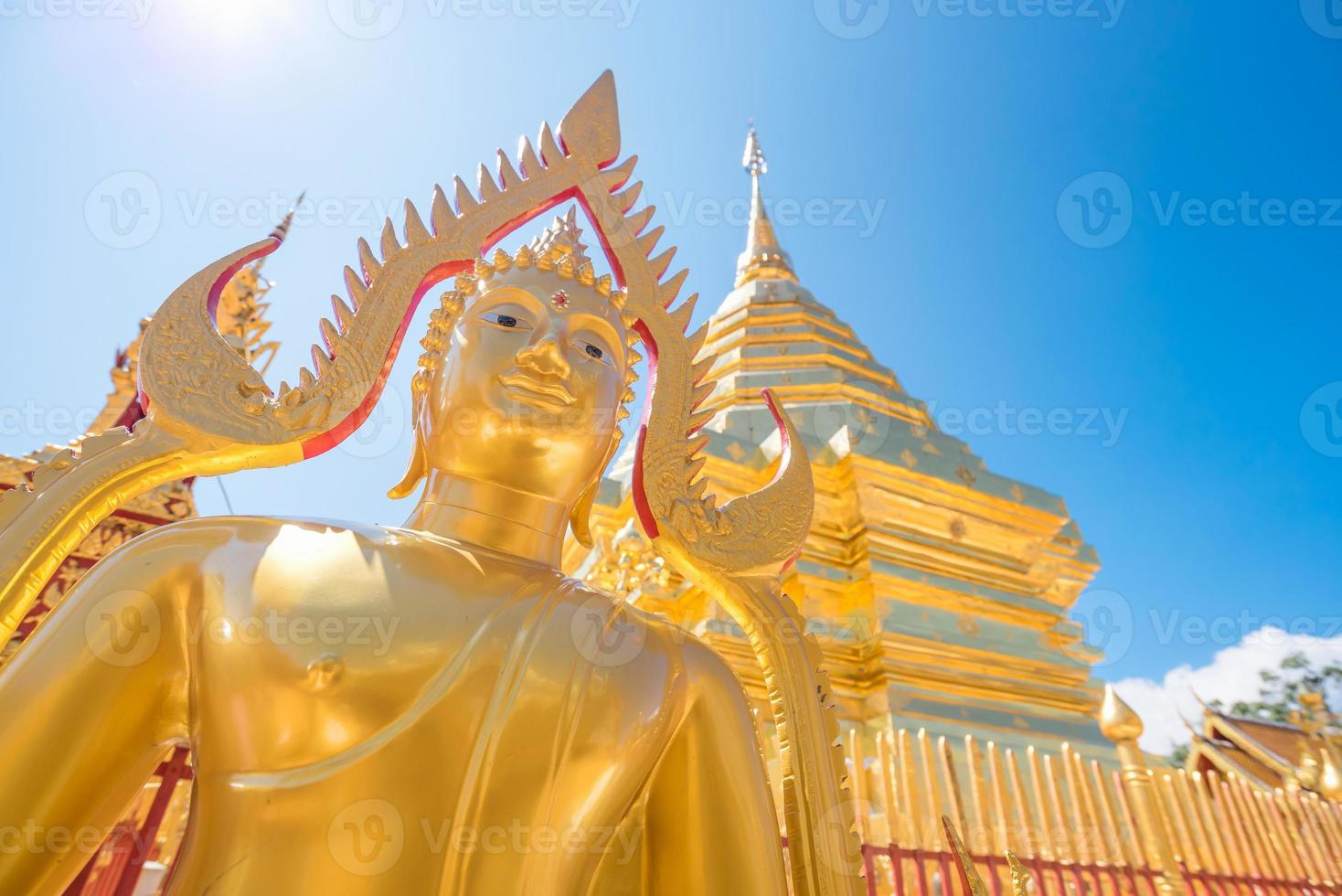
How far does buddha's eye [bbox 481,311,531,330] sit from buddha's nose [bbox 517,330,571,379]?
0.12 m

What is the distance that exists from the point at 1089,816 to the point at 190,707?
3270 millimetres

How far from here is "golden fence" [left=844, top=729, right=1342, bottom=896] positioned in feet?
9.64

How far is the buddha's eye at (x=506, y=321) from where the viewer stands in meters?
2.04

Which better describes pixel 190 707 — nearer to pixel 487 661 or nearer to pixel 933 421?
pixel 487 661

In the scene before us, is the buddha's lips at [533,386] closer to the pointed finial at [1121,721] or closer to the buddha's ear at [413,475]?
the buddha's ear at [413,475]

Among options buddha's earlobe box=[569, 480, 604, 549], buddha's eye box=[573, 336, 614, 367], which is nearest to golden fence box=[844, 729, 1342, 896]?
buddha's earlobe box=[569, 480, 604, 549]

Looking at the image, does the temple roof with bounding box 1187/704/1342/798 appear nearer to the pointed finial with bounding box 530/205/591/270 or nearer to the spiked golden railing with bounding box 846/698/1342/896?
the spiked golden railing with bounding box 846/698/1342/896

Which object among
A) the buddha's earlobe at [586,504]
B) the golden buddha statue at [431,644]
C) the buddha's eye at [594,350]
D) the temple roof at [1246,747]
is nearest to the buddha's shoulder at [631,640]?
the golden buddha statue at [431,644]

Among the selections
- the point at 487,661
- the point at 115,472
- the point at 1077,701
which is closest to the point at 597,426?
the point at 487,661

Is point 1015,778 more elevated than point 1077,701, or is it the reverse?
point 1077,701

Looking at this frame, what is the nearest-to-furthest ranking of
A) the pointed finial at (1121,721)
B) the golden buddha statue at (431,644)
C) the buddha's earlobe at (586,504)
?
1. the golden buddha statue at (431,644)
2. the buddha's earlobe at (586,504)
3. the pointed finial at (1121,721)

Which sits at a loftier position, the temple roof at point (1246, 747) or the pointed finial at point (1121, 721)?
the temple roof at point (1246, 747)

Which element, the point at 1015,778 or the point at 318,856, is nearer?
the point at 318,856

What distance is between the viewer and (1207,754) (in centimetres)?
987
